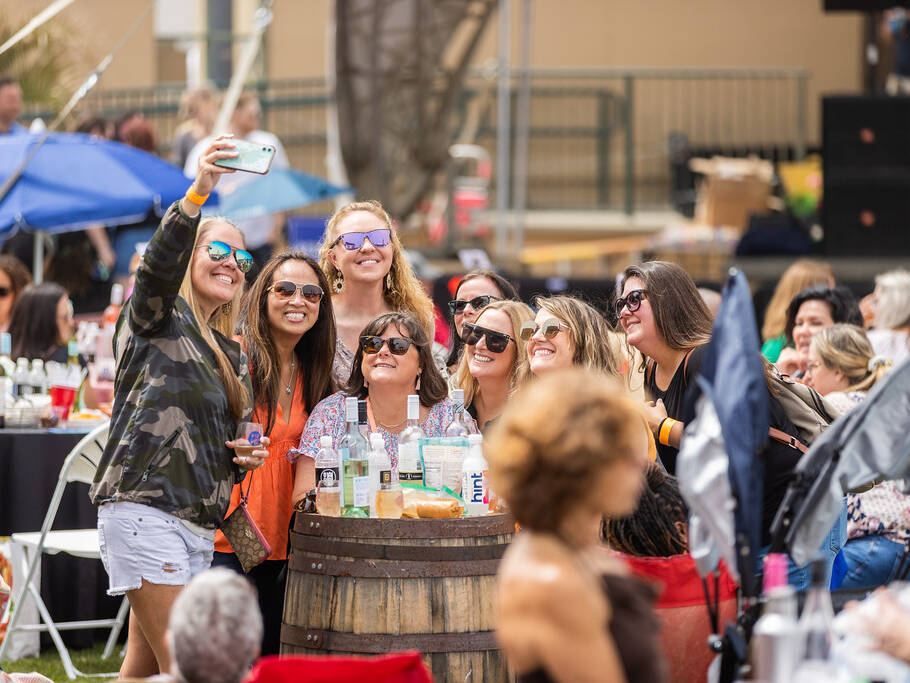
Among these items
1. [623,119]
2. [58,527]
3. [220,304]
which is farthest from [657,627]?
[623,119]

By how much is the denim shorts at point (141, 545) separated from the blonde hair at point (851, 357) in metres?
2.92

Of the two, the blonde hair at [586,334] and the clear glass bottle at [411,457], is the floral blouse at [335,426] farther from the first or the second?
the blonde hair at [586,334]

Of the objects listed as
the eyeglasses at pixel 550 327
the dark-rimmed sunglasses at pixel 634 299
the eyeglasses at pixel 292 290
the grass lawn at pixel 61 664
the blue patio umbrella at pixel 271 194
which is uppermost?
the blue patio umbrella at pixel 271 194

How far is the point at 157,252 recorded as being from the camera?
3.74 m

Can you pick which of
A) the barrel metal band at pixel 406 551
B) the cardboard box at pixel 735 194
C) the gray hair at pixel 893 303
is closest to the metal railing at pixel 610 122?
the cardboard box at pixel 735 194

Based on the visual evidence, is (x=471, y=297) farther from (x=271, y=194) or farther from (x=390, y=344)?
(x=271, y=194)

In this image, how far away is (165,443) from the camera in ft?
12.5

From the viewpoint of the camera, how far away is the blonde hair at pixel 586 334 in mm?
4473

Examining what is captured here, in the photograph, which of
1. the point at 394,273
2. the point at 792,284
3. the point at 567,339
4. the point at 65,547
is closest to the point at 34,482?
the point at 65,547

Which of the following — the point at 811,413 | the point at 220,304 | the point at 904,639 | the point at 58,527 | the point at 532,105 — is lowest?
the point at 58,527

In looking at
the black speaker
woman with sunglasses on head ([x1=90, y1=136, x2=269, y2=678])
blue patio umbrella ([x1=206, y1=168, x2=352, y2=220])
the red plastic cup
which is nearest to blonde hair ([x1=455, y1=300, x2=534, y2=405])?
woman with sunglasses on head ([x1=90, y1=136, x2=269, y2=678])

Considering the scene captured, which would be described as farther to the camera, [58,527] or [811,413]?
[58,527]

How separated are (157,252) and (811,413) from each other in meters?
1.99

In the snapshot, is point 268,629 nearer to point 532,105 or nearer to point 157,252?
point 157,252
